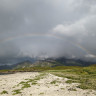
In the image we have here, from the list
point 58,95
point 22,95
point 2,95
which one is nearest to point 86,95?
point 58,95

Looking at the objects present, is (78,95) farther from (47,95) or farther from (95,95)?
(47,95)

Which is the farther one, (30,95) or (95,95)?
(30,95)

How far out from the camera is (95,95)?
Result: 16.8 meters

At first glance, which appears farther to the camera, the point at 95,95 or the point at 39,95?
the point at 39,95

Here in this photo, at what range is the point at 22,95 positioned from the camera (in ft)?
58.9

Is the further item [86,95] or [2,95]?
[2,95]

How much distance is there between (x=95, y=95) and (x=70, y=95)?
424cm

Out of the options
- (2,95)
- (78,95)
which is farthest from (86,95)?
(2,95)

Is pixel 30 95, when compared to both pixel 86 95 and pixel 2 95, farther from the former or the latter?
pixel 86 95

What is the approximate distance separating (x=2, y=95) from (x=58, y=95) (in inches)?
412

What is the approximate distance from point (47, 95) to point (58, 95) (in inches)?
79.2

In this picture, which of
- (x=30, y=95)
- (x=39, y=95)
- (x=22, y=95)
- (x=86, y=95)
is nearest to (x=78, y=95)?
(x=86, y=95)

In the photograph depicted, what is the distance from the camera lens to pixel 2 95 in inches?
715

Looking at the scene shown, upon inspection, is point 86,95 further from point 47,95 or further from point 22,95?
point 22,95
